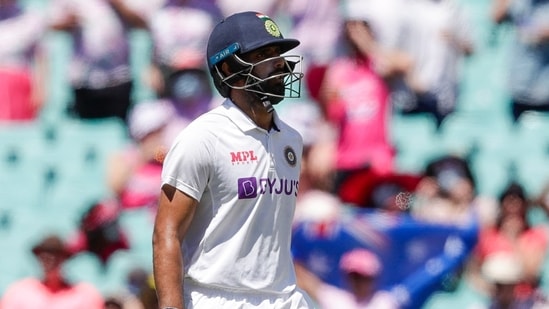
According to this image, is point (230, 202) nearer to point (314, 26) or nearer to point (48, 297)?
point (48, 297)

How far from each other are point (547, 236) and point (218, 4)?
3.23m

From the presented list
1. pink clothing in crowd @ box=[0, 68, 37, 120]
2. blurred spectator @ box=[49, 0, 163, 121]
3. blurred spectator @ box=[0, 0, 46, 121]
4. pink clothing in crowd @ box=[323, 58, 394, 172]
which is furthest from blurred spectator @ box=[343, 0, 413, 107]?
pink clothing in crowd @ box=[0, 68, 37, 120]

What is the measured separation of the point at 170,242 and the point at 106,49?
6.16 metres

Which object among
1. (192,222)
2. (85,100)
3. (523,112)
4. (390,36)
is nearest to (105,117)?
(85,100)

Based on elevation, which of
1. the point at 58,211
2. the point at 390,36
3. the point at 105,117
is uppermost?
the point at 390,36

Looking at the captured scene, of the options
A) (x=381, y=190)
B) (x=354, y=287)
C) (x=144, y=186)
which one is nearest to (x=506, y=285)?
(x=354, y=287)

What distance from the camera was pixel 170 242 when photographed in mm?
4160

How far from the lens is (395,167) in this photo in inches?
369

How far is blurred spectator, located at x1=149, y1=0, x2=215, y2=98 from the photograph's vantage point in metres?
9.93

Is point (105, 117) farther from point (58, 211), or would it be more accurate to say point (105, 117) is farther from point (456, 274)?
point (456, 274)

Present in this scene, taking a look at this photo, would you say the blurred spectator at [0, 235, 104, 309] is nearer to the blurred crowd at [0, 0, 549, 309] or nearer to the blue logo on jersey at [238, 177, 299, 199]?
the blurred crowd at [0, 0, 549, 309]

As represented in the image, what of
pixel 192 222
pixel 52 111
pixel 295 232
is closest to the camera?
pixel 192 222

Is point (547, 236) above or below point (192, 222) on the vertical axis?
below

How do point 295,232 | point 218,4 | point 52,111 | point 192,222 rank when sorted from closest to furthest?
point 192,222, point 295,232, point 218,4, point 52,111
